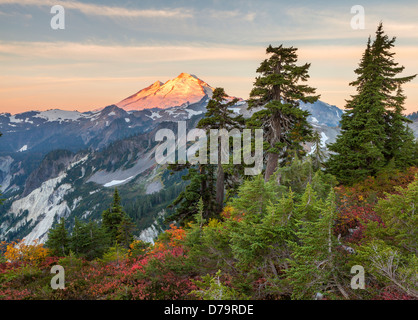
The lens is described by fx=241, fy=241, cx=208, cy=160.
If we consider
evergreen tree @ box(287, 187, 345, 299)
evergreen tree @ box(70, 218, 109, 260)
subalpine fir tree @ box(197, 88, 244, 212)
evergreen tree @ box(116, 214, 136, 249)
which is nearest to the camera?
evergreen tree @ box(287, 187, 345, 299)

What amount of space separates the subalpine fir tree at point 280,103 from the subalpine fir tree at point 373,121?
4.34m

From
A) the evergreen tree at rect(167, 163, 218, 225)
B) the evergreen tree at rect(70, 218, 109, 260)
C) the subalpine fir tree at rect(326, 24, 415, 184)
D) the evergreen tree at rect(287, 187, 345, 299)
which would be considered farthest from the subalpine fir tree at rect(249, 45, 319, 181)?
the evergreen tree at rect(70, 218, 109, 260)

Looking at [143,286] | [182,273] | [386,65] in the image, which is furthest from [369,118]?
[143,286]

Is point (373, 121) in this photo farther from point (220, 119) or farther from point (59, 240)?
point (59, 240)

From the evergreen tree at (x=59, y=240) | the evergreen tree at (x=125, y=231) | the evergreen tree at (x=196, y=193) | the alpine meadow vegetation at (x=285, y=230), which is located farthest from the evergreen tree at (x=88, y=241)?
the evergreen tree at (x=196, y=193)

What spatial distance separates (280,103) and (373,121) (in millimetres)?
7856

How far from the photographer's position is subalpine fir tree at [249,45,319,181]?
55.6 ft

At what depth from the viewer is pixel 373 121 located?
733 inches

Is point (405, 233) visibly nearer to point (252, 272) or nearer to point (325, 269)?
point (325, 269)

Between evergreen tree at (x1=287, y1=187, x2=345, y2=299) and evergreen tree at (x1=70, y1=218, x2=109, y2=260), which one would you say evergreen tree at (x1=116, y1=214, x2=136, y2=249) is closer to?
evergreen tree at (x1=70, y1=218, x2=109, y2=260)

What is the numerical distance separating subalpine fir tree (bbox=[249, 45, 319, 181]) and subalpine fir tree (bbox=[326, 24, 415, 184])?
171 inches

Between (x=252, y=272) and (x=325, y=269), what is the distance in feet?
7.84
